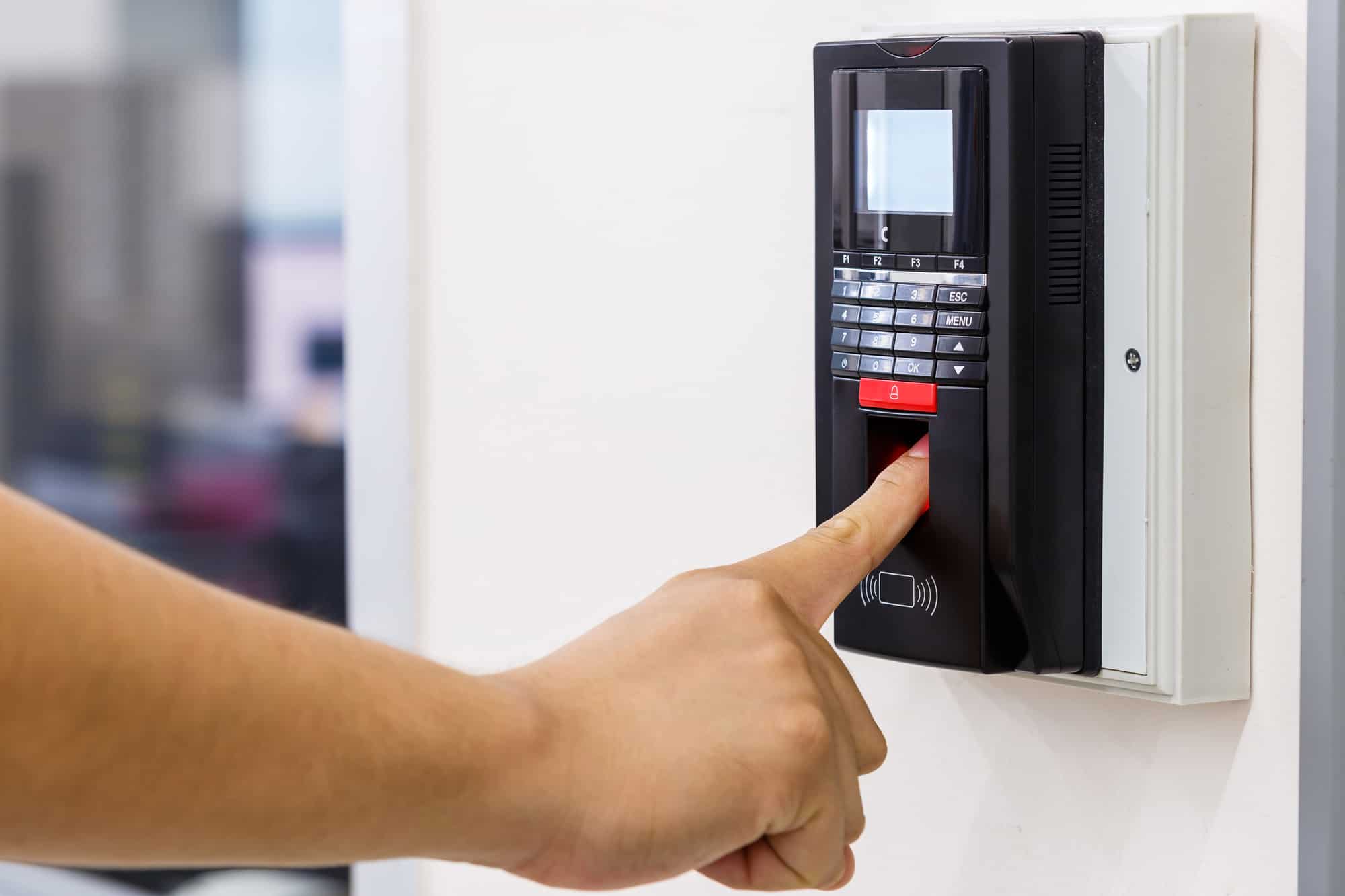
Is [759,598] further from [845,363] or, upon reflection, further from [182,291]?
[182,291]

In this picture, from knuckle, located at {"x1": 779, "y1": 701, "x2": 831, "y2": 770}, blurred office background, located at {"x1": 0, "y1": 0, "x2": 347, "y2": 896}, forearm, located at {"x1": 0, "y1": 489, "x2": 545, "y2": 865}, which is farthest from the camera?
blurred office background, located at {"x1": 0, "y1": 0, "x2": 347, "y2": 896}

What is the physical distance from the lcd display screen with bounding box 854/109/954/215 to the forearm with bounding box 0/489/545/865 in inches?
9.7

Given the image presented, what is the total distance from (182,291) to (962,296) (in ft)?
3.52

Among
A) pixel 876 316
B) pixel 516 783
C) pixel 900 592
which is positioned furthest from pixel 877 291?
pixel 516 783

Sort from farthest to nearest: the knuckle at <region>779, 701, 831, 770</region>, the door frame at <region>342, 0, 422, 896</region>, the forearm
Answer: the door frame at <region>342, 0, 422, 896</region> < the knuckle at <region>779, 701, 831, 770</region> < the forearm

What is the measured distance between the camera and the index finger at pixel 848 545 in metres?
0.46

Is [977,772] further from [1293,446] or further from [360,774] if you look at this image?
[360,774]

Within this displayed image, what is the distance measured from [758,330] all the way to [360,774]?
0.36 metres

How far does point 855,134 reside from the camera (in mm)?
520

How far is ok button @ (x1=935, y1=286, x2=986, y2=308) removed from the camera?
490 millimetres

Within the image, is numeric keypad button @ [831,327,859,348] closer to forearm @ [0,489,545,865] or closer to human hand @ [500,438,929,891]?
human hand @ [500,438,929,891]

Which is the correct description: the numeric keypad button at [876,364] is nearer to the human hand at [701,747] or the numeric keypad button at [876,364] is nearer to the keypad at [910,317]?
the keypad at [910,317]

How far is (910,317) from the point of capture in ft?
1.66

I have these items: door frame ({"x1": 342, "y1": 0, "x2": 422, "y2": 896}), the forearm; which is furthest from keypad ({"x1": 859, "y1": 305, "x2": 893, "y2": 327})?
door frame ({"x1": 342, "y1": 0, "x2": 422, "y2": 896})
